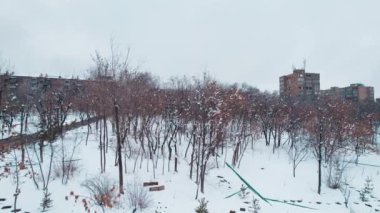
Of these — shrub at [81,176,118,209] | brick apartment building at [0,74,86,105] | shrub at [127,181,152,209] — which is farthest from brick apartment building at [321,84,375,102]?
shrub at [81,176,118,209]

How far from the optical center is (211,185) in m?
Answer: 19.0

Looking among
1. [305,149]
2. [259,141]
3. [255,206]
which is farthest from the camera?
[259,141]

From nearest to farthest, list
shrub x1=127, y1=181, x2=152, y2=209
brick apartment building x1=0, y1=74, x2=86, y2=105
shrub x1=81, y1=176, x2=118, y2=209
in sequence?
shrub x1=81, y1=176, x2=118, y2=209
shrub x1=127, y1=181, x2=152, y2=209
brick apartment building x1=0, y1=74, x2=86, y2=105

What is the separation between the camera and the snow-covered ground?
1473cm

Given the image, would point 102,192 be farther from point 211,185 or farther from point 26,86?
point 26,86

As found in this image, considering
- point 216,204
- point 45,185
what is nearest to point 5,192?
point 45,185

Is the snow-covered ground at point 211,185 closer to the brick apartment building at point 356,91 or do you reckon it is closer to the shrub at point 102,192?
the shrub at point 102,192

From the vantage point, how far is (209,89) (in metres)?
18.7

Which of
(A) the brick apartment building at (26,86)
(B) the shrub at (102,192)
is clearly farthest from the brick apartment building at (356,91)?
(B) the shrub at (102,192)

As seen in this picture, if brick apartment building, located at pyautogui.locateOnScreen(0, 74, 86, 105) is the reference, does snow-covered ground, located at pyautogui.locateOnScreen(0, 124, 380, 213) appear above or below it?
below

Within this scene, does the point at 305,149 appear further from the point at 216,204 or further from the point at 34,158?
the point at 34,158

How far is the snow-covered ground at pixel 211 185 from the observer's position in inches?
580

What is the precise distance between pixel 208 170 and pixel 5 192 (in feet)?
38.3

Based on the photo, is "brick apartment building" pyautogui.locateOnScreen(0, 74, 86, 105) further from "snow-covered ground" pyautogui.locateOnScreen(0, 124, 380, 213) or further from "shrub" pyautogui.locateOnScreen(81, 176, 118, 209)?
"shrub" pyautogui.locateOnScreen(81, 176, 118, 209)
